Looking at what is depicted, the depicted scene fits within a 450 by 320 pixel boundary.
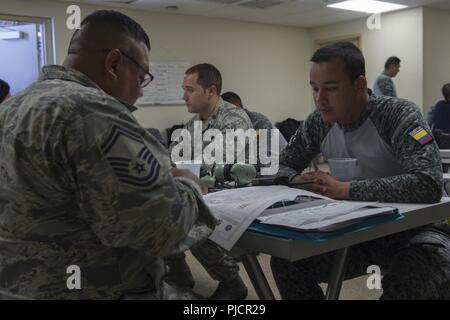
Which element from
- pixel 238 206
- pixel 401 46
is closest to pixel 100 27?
pixel 238 206

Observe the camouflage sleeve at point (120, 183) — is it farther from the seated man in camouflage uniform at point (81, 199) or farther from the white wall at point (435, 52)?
the white wall at point (435, 52)

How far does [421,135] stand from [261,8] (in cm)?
599

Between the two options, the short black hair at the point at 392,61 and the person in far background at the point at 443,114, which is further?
the short black hair at the point at 392,61

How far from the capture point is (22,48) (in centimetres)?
614

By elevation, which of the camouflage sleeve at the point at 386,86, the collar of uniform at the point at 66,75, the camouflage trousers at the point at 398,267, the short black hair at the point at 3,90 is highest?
the camouflage sleeve at the point at 386,86

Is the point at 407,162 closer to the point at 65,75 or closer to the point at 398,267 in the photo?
the point at 398,267

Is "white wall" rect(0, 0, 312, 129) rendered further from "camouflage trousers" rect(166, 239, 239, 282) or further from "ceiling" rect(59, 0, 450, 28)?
"camouflage trousers" rect(166, 239, 239, 282)

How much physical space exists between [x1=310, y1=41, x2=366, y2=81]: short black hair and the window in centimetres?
505

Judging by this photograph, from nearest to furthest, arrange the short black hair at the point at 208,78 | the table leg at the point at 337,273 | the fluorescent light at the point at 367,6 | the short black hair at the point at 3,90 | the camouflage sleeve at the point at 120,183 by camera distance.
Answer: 1. the camouflage sleeve at the point at 120,183
2. the table leg at the point at 337,273
3. the short black hair at the point at 208,78
4. the short black hair at the point at 3,90
5. the fluorescent light at the point at 367,6

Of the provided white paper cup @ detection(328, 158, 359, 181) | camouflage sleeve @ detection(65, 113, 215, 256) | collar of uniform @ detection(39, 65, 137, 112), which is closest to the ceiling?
white paper cup @ detection(328, 158, 359, 181)

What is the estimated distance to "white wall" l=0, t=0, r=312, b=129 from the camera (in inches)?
249

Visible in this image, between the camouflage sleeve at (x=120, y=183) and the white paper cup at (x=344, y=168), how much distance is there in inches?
33.7

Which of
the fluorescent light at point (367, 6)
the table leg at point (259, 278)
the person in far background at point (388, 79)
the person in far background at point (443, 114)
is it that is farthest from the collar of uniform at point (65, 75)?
the person in far background at point (388, 79)

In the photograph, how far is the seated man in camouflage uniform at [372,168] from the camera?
1329mm
